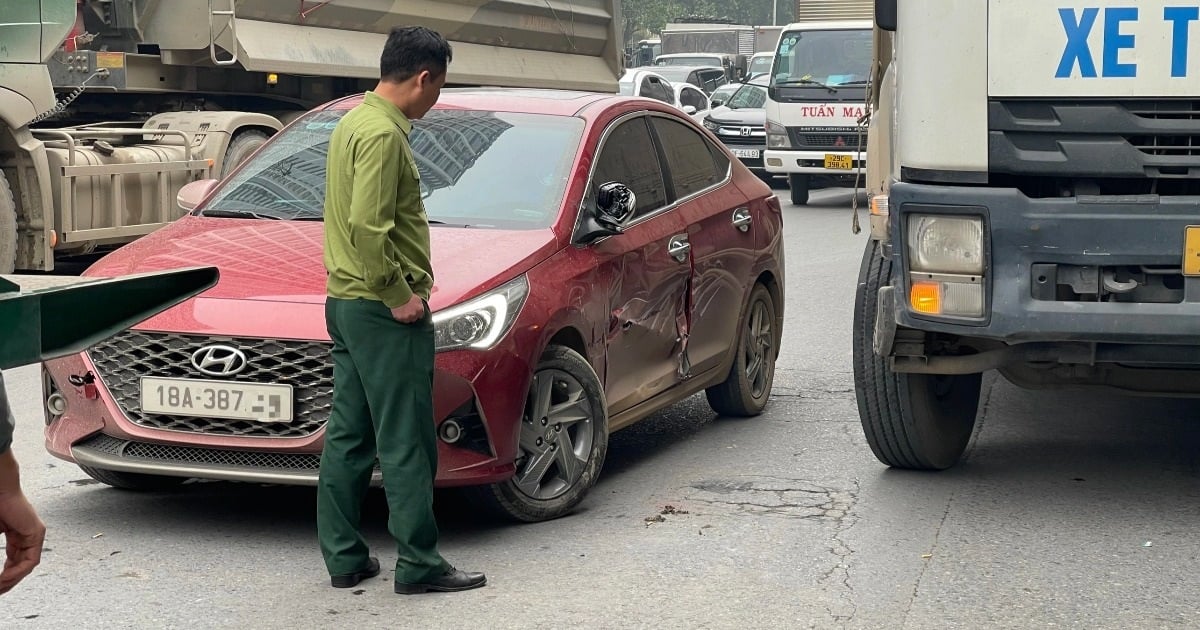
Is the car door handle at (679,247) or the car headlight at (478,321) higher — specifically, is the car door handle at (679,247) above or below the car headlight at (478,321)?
above

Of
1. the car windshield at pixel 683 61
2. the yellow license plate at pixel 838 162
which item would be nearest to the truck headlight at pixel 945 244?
the yellow license plate at pixel 838 162

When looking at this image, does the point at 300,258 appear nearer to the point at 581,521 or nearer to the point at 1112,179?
the point at 581,521

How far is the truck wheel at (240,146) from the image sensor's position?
1257cm

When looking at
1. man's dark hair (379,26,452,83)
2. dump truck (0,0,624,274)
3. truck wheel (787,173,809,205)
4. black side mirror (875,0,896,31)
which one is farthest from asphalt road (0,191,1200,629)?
truck wheel (787,173,809,205)

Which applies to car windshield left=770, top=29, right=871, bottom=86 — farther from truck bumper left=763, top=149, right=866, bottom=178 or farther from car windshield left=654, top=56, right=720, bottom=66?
car windshield left=654, top=56, right=720, bottom=66

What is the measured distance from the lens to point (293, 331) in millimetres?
5062

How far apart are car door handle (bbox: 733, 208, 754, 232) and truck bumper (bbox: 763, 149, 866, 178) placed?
11931 millimetres

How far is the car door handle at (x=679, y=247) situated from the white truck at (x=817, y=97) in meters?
12.7

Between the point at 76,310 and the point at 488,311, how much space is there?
2900 mm

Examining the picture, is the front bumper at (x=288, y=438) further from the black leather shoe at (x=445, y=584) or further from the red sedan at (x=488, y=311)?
the black leather shoe at (x=445, y=584)

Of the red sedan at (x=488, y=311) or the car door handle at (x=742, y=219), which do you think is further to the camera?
the car door handle at (x=742, y=219)

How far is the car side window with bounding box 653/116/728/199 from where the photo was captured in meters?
6.89

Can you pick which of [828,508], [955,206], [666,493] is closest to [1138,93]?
[955,206]

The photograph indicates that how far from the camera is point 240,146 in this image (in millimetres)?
12859
